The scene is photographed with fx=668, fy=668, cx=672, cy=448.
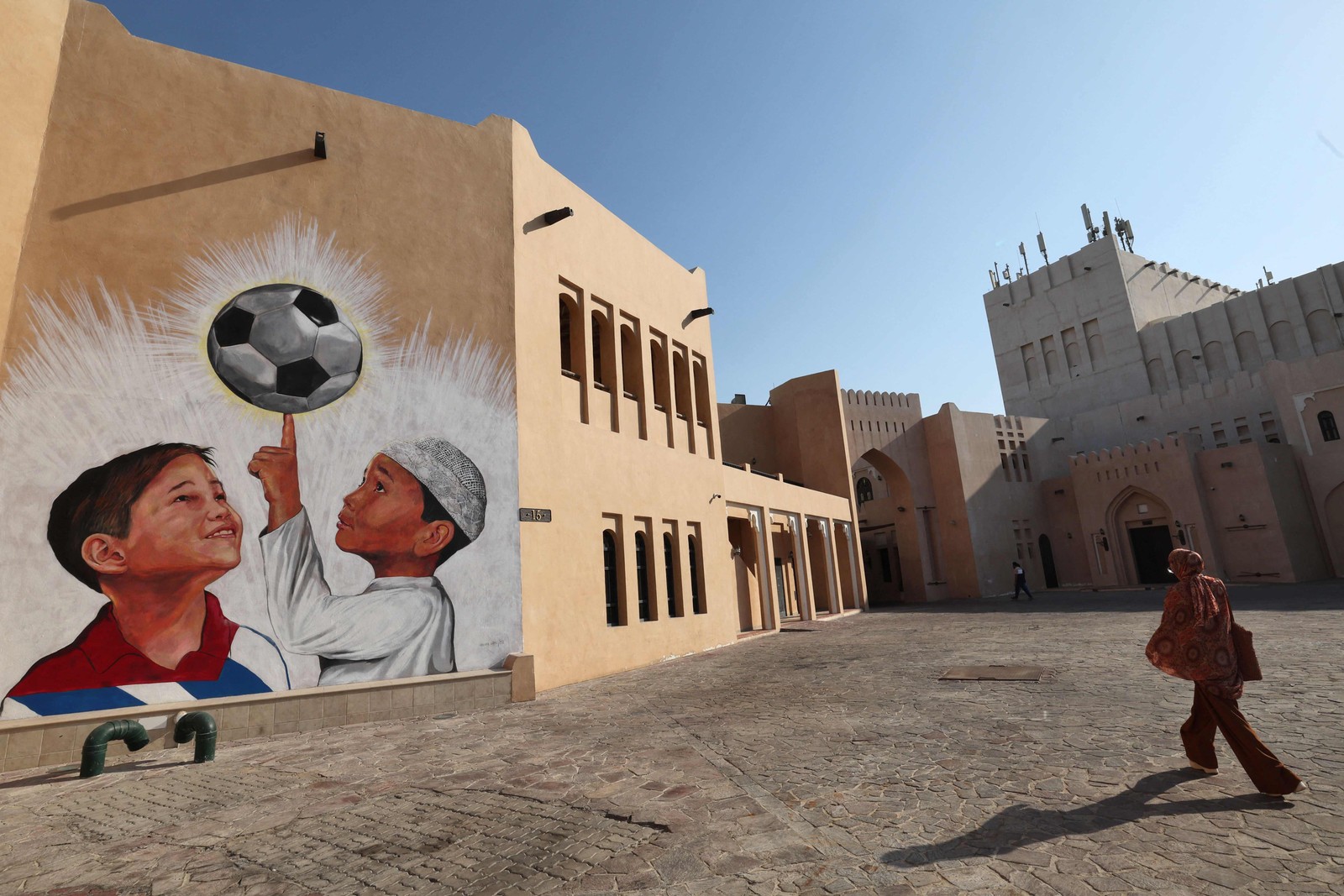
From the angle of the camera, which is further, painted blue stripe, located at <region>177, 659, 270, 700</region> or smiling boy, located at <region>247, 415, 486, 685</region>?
smiling boy, located at <region>247, 415, 486, 685</region>

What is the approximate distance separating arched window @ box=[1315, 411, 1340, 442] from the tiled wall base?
110 ft

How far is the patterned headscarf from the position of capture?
4711mm

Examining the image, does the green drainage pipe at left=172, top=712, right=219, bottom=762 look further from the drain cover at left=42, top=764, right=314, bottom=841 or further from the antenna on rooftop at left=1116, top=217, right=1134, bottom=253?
the antenna on rooftop at left=1116, top=217, right=1134, bottom=253

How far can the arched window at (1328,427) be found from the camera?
26.9 metres

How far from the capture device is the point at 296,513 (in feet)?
29.2

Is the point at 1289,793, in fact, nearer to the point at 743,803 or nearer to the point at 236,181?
the point at 743,803

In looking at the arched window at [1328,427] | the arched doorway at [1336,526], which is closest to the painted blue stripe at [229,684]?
the arched doorway at [1336,526]

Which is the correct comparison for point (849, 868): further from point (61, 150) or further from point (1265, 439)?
point (1265, 439)

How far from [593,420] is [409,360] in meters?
4.08

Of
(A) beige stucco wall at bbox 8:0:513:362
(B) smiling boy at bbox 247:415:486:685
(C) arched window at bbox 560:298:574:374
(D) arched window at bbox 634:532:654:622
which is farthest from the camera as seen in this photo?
(D) arched window at bbox 634:532:654:622

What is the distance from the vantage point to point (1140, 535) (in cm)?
3047

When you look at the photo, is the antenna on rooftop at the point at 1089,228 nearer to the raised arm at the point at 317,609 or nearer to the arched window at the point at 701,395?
the arched window at the point at 701,395

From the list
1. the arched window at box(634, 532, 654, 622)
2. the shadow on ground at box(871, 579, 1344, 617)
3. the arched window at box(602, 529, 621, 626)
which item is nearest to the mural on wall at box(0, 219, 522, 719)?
the arched window at box(602, 529, 621, 626)

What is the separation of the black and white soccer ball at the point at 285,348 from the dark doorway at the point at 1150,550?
110 feet
